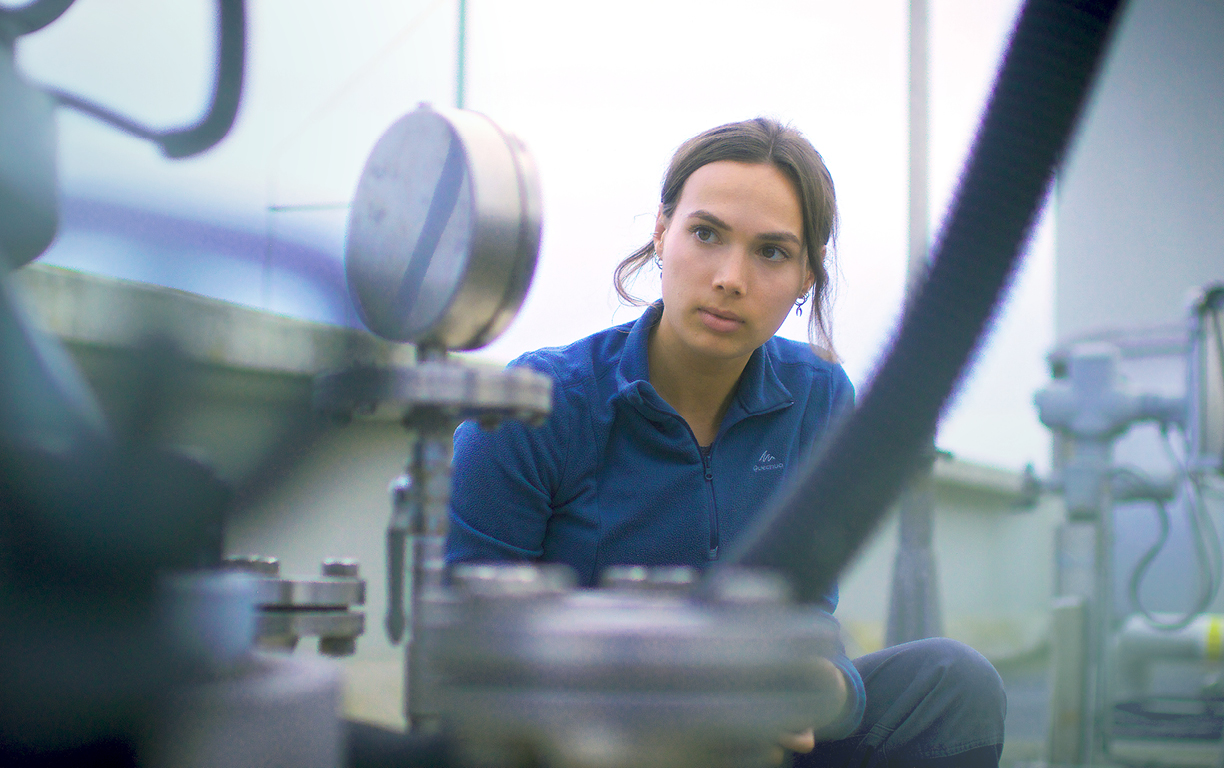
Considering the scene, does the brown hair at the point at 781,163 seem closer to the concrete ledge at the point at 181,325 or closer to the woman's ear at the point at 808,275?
the woman's ear at the point at 808,275

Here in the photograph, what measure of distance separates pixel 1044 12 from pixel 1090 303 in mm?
3598

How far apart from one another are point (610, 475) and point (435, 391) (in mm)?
609

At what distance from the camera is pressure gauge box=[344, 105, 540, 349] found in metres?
0.32

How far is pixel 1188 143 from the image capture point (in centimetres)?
332

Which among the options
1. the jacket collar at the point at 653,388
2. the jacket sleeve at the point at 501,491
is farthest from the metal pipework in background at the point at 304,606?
the jacket collar at the point at 653,388

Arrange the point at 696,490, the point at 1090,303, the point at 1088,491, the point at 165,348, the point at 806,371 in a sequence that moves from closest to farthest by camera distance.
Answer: the point at 165,348 < the point at 696,490 < the point at 806,371 < the point at 1088,491 < the point at 1090,303

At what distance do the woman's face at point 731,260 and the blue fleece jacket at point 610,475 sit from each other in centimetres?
7

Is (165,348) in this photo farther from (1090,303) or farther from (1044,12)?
(1090,303)

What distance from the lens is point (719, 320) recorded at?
871 mm

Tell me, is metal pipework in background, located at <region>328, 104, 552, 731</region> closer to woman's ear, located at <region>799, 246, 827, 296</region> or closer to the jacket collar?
the jacket collar

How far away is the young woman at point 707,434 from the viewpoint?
80cm

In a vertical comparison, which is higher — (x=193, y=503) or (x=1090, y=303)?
(x=1090, y=303)

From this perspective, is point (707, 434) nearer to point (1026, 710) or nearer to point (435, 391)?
point (435, 391)

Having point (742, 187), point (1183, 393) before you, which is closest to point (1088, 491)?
point (1183, 393)
